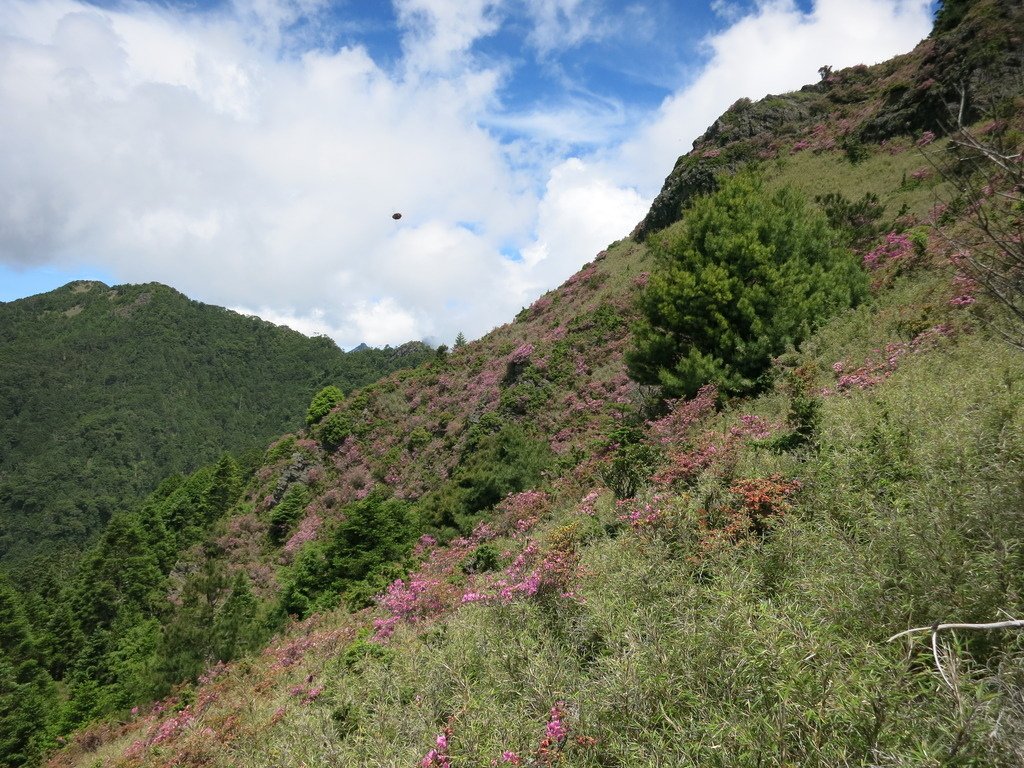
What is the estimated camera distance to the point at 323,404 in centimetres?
3344

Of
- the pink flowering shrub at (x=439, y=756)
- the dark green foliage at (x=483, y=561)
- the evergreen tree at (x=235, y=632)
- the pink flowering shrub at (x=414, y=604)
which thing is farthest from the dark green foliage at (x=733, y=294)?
the evergreen tree at (x=235, y=632)

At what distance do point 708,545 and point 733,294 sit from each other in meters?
9.30

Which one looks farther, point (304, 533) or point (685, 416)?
point (304, 533)

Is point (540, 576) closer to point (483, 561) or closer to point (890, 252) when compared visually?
point (483, 561)

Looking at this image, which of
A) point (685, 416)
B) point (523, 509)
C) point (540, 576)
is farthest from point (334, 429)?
point (540, 576)

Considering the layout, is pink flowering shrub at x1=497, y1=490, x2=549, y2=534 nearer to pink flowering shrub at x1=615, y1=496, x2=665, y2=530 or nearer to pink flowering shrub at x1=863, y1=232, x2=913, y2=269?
pink flowering shrub at x1=615, y1=496, x2=665, y2=530

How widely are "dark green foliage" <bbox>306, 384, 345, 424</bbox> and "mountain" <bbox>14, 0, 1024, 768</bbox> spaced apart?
7699 mm

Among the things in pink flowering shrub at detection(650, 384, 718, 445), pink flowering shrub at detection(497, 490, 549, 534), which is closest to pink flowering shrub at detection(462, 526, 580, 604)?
pink flowering shrub at detection(497, 490, 549, 534)

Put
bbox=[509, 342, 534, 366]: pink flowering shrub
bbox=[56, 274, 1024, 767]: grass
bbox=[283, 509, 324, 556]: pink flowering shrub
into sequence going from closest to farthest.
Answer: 1. bbox=[56, 274, 1024, 767]: grass
2. bbox=[283, 509, 324, 556]: pink flowering shrub
3. bbox=[509, 342, 534, 366]: pink flowering shrub

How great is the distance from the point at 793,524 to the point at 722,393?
745cm

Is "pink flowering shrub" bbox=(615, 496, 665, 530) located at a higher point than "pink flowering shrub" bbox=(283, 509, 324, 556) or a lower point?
lower

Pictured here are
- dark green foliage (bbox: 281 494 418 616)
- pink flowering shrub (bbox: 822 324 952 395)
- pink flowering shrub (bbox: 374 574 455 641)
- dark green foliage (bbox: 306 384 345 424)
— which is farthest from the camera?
dark green foliage (bbox: 306 384 345 424)

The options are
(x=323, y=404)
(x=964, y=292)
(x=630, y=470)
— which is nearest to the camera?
(x=630, y=470)

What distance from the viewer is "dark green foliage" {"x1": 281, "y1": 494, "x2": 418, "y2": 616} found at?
14.3 metres
